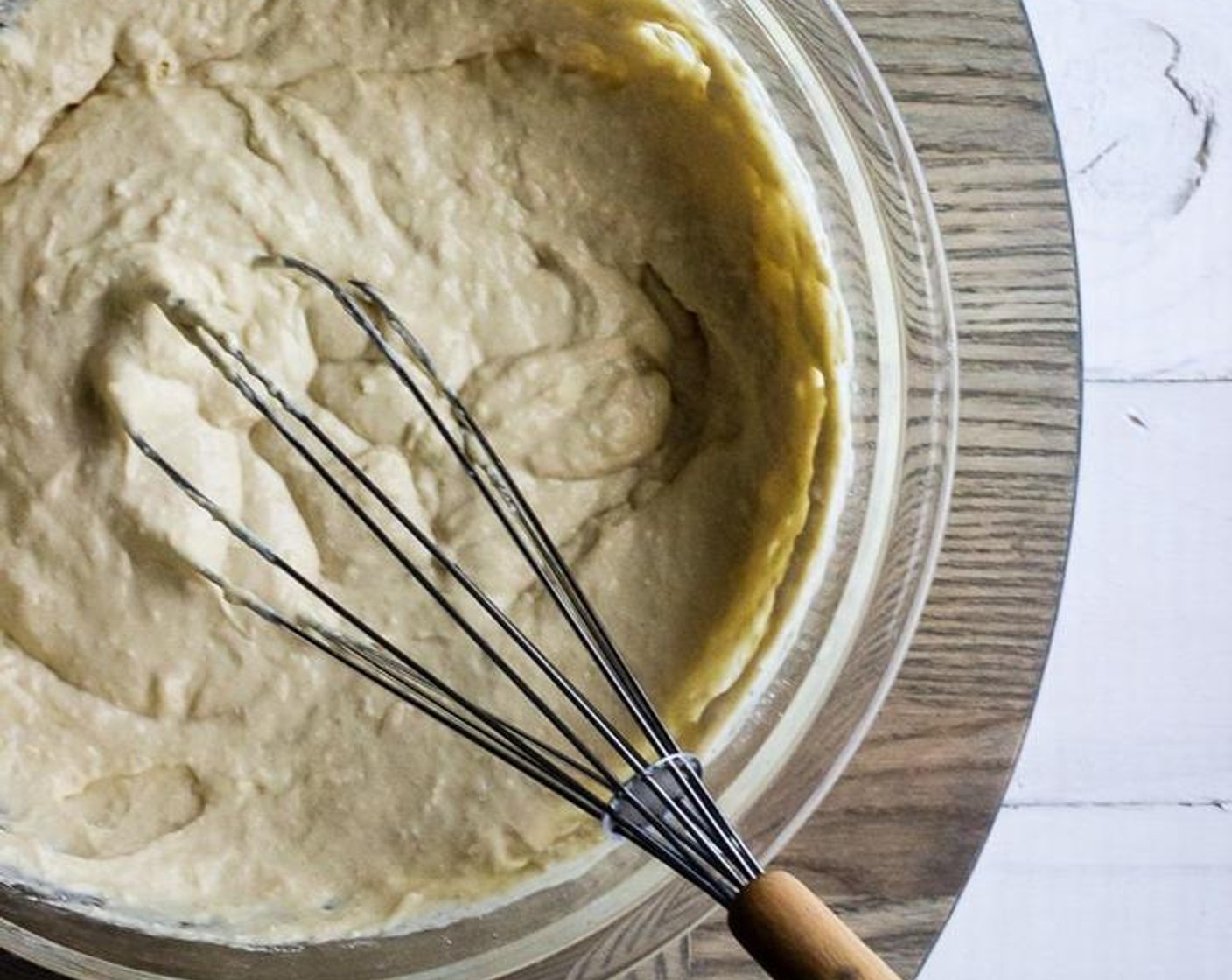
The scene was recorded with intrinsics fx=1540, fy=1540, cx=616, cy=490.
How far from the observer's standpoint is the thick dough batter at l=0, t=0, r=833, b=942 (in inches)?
42.5

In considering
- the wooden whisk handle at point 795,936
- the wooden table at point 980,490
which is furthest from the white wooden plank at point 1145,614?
the wooden whisk handle at point 795,936

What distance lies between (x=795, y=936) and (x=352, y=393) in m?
0.51

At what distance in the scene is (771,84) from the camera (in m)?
1.09

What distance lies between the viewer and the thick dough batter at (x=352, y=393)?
108 centimetres

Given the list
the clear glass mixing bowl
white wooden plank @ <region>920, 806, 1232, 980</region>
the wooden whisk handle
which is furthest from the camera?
white wooden plank @ <region>920, 806, 1232, 980</region>

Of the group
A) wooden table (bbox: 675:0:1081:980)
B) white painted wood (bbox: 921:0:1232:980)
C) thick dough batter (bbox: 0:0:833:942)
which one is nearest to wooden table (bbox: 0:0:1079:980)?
wooden table (bbox: 675:0:1081:980)

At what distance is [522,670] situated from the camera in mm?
1112

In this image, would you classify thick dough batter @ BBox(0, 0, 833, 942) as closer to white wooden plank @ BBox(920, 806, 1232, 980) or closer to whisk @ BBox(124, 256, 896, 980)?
whisk @ BBox(124, 256, 896, 980)

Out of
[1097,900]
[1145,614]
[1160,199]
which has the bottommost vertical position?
[1097,900]

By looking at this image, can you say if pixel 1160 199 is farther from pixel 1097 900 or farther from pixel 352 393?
pixel 352 393

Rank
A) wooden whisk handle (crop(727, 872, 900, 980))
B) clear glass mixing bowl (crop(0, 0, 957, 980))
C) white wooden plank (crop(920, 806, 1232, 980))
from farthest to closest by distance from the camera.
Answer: white wooden plank (crop(920, 806, 1232, 980)), clear glass mixing bowl (crop(0, 0, 957, 980)), wooden whisk handle (crop(727, 872, 900, 980))

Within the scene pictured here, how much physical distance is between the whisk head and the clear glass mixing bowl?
0.26 feet

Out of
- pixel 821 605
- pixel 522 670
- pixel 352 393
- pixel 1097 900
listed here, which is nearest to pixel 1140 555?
pixel 1097 900

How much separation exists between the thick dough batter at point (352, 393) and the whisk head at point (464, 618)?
19mm
